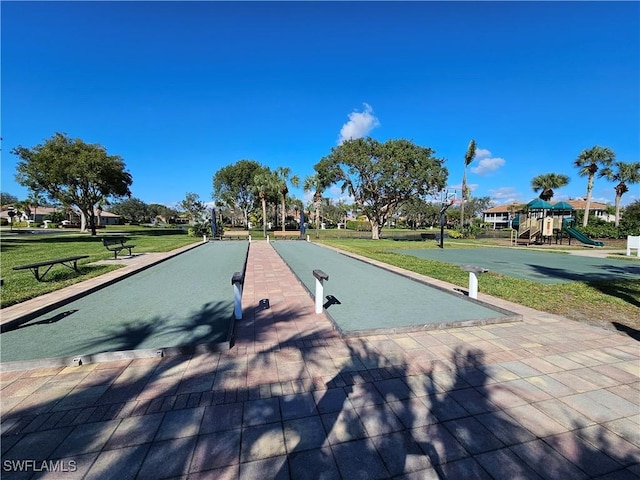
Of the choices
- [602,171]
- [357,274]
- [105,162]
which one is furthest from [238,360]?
[602,171]

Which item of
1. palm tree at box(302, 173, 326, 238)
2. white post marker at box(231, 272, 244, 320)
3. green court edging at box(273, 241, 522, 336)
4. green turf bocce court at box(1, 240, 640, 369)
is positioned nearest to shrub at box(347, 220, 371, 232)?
palm tree at box(302, 173, 326, 238)

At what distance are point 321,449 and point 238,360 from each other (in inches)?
67.0

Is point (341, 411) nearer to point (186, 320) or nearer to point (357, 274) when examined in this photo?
point (186, 320)

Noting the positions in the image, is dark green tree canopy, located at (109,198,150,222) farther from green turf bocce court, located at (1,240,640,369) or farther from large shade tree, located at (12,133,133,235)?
green turf bocce court, located at (1,240,640,369)

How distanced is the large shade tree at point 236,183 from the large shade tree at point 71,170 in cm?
1989

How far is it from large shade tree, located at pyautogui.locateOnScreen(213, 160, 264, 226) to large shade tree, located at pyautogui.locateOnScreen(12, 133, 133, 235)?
19893 millimetres

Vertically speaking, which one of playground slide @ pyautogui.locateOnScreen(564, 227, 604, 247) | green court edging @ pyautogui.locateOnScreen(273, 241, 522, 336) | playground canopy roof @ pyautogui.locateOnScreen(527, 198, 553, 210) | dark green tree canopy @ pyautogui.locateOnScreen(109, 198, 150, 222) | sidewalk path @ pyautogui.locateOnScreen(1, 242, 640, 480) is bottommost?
sidewalk path @ pyautogui.locateOnScreen(1, 242, 640, 480)

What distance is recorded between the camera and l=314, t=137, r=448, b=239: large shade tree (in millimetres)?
27172

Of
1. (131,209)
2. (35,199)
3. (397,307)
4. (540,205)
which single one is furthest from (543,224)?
(131,209)

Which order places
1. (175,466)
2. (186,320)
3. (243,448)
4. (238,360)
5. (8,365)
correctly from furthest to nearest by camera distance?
1. (186,320)
2. (238,360)
3. (8,365)
4. (243,448)
5. (175,466)

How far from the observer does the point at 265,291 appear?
7.04 metres

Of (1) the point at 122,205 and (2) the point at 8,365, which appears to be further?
(1) the point at 122,205

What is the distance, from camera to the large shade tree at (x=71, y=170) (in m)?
25.5

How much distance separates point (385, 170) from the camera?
89.5ft
